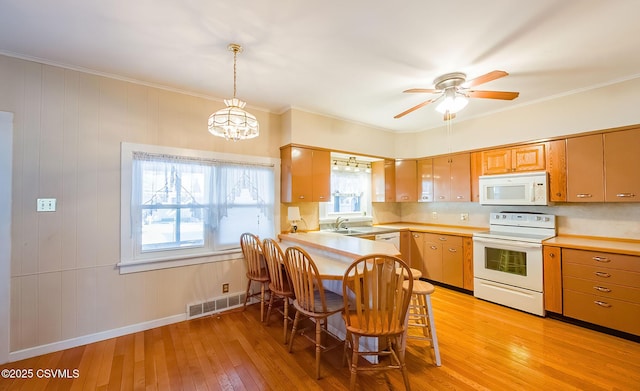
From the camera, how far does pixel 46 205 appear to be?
231cm

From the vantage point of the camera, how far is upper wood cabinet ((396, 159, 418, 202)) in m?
4.64

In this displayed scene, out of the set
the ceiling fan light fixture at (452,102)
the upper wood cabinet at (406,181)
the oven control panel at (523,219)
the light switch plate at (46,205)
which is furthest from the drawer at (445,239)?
the light switch plate at (46,205)

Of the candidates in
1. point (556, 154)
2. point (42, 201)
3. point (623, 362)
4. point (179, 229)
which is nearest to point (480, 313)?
point (623, 362)

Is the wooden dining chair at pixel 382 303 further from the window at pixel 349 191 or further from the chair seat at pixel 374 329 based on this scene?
the window at pixel 349 191

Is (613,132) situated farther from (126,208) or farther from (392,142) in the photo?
(126,208)

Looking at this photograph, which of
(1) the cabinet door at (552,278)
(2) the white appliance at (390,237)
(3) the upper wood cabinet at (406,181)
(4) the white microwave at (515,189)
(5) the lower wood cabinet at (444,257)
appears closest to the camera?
(1) the cabinet door at (552,278)

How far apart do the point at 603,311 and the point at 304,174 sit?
3529 millimetres

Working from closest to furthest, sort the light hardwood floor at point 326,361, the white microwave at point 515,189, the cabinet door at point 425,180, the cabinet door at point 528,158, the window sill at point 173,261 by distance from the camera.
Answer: the light hardwood floor at point 326,361 → the window sill at point 173,261 → the white microwave at point 515,189 → the cabinet door at point 528,158 → the cabinet door at point 425,180

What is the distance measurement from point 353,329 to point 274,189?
7.50ft

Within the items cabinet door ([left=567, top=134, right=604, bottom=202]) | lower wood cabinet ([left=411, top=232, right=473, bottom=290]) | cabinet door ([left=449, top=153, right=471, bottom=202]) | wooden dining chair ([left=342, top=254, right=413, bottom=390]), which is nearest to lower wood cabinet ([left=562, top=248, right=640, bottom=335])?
cabinet door ([left=567, top=134, right=604, bottom=202])

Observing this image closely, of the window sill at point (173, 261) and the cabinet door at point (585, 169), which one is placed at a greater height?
the cabinet door at point (585, 169)

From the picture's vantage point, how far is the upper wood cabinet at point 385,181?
4.70 meters

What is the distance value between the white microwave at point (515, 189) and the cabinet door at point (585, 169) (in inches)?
9.5

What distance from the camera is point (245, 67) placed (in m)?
2.45
